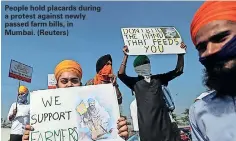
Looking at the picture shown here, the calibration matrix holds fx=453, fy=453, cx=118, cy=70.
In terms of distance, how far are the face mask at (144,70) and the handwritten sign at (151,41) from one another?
0.66 ft

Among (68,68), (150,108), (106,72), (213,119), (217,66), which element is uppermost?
(106,72)

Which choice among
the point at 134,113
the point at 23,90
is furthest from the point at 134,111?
the point at 23,90

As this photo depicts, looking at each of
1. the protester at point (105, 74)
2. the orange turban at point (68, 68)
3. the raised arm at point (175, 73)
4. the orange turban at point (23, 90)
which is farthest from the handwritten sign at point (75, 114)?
the orange turban at point (23, 90)

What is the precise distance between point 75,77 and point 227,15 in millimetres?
1338

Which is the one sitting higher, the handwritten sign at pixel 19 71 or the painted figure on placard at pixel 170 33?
the painted figure on placard at pixel 170 33

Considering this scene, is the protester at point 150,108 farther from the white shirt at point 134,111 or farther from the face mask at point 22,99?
the face mask at point 22,99

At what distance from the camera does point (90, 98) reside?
309 cm

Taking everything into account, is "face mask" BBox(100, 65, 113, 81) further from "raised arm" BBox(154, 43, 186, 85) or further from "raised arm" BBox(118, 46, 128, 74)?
"raised arm" BBox(154, 43, 186, 85)

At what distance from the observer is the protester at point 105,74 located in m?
4.15

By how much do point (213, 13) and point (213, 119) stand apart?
0.46m

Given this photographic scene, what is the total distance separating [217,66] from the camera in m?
2.01

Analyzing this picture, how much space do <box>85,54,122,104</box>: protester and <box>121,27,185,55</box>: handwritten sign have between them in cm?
30

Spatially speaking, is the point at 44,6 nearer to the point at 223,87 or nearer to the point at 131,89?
the point at 131,89

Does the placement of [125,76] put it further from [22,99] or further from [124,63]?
[22,99]
